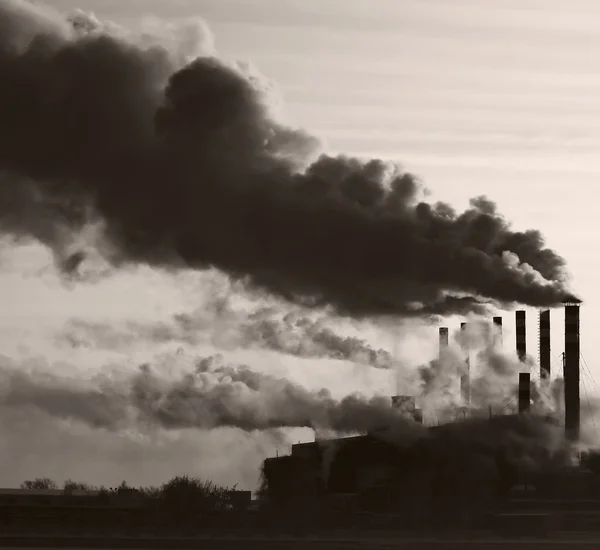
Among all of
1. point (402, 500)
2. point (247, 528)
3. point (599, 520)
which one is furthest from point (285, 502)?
point (599, 520)

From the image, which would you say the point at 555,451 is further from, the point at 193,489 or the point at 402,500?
the point at 193,489

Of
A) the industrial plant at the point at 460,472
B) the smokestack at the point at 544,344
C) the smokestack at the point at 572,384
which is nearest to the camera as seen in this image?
the industrial plant at the point at 460,472

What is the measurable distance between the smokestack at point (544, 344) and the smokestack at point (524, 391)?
14.0 feet

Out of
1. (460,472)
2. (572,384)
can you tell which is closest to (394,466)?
(460,472)

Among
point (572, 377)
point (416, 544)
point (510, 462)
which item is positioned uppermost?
point (572, 377)

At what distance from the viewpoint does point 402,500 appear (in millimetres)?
99750

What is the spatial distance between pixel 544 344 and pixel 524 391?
6787 mm

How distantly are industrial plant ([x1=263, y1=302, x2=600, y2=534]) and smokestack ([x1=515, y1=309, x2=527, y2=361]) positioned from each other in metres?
8.91

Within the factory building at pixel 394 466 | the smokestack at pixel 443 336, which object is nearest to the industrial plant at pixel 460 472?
the factory building at pixel 394 466

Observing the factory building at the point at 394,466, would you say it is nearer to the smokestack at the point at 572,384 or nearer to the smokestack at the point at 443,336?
the smokestack at the point at 572,384

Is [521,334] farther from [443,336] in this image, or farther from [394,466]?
[394,466]

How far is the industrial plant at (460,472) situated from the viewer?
9475 cm

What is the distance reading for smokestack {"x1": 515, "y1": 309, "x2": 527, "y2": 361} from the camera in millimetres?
121750

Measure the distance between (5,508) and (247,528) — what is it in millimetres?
27397
